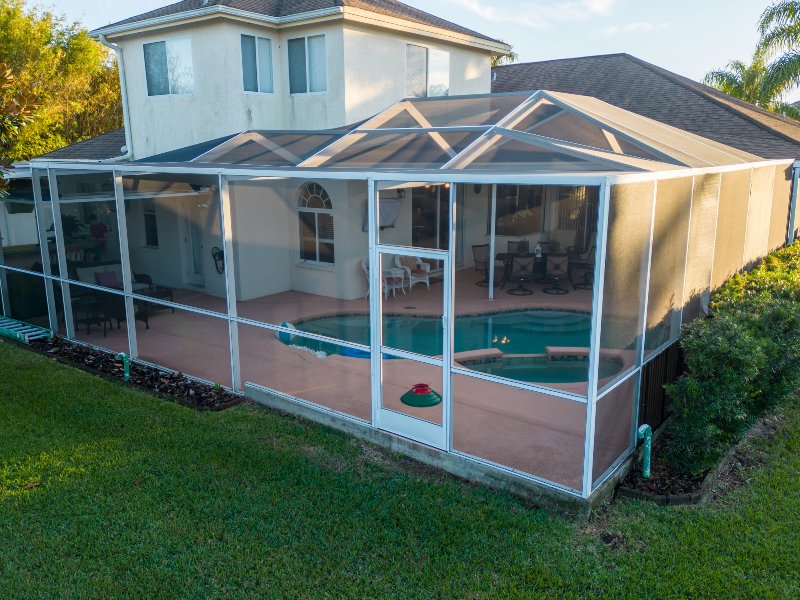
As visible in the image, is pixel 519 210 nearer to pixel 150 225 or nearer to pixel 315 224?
pixel 315 224

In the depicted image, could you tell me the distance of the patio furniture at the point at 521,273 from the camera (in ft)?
49.5

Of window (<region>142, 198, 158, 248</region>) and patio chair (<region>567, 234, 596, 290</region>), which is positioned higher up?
window (<region>142, 198, 158, 248</region>)

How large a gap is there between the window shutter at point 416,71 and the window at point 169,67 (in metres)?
5.07

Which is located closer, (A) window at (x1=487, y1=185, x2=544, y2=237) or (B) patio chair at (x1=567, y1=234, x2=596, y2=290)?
(B) patio chair at (x1=567, y1=234, x2=596, y2=290)

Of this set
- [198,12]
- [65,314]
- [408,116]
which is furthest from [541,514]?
[198,12]

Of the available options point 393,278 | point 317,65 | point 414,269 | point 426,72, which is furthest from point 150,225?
point 426,72

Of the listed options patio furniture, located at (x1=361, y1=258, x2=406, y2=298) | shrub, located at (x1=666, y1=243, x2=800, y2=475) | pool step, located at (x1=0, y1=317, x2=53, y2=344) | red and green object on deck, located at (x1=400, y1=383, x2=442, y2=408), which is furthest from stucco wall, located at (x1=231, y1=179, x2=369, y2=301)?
shrub, located at (x1=666, y1=243, x2=800, y2=475)

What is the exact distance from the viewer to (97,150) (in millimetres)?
18656

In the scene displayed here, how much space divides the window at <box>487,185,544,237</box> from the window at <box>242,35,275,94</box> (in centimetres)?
701

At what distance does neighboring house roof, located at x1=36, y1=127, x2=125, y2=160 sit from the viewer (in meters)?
17.9

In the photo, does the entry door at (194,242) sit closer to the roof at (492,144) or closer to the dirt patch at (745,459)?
the roof at (492,144)

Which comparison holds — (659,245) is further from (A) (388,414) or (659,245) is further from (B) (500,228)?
(B) (500,228)

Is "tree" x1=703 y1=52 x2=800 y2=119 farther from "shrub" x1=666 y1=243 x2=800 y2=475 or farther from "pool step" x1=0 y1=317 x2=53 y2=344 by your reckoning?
"pool step" x1=0 y1=317 x2=53 y2=344

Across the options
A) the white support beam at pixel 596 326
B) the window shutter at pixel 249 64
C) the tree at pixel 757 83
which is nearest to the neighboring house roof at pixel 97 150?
the window shutter at pixel 249 64
